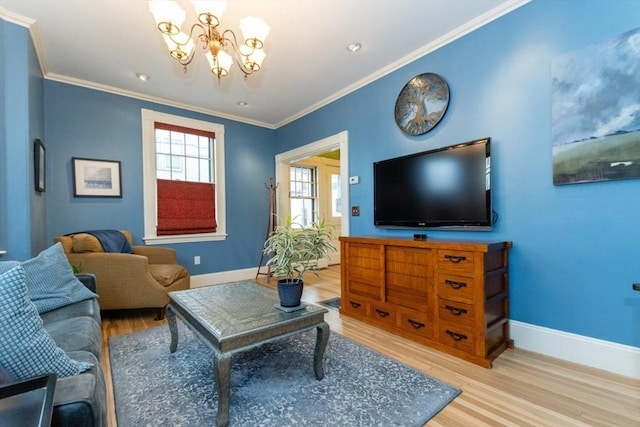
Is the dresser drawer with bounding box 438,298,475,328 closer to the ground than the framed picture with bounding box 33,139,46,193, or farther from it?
closer to the ground

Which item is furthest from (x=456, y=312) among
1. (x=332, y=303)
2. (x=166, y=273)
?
(x=166, y=273)

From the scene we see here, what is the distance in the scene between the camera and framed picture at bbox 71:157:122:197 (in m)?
3.30

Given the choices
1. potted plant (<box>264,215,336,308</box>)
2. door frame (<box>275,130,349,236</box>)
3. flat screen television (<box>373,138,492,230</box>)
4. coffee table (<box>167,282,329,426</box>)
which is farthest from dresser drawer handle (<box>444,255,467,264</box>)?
door frame (<box>275,130,349,236</box>)

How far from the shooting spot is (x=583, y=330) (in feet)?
6.28

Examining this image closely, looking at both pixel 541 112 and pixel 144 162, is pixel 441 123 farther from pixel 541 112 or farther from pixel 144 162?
pixel 144 162

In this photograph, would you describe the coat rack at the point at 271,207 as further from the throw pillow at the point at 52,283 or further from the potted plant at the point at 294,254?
the potted plant at the point at 294,254

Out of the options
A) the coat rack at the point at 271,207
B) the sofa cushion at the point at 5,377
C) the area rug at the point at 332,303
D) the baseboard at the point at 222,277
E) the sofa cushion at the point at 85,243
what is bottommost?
the area rug at the point at 332,303

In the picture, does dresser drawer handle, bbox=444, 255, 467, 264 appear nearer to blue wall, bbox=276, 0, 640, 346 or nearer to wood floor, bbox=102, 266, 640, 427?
blue wall, bbox=276, 0, 640, 346

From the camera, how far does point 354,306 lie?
2.88 metres

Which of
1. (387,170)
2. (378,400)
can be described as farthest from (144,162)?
(378,400)

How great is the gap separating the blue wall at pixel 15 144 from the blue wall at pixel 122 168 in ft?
3.06

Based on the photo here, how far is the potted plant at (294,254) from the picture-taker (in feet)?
5.74

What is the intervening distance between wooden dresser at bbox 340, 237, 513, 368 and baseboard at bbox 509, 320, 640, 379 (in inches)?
4.6

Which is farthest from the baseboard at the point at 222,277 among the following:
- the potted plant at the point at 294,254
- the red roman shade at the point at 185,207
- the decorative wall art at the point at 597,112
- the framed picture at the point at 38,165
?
the decorative wall art at the point at 597,112
